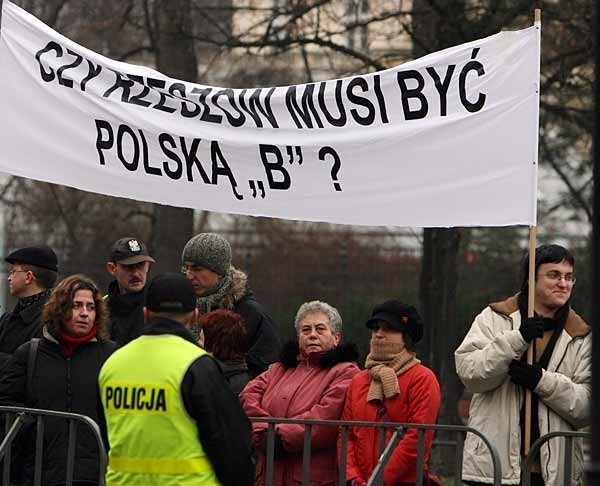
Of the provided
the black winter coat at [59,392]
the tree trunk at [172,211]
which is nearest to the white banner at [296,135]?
the black winter coat at [59,392]

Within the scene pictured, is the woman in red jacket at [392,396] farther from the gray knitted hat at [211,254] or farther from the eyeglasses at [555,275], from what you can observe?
A: the gray knitted hat at [211,254]

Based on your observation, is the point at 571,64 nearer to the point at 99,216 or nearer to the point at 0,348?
the point at 0,348

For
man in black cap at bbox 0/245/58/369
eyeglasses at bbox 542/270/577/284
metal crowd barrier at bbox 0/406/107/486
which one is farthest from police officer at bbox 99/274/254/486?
man in black cap at bbox 0/245/58/369

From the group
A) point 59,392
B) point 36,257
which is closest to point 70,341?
point 59,392

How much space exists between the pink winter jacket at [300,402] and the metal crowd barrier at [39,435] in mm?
861

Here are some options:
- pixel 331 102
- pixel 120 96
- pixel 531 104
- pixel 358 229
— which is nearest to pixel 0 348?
pixel 120 96

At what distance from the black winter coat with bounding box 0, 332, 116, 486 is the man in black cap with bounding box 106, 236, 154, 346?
831 mm

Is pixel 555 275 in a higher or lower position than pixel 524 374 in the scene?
higher

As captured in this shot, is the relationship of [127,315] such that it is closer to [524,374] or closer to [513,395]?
[513,395]

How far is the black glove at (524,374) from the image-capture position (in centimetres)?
798

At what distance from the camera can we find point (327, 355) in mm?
8578

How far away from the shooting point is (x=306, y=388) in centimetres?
855

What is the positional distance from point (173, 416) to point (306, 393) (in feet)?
6.46

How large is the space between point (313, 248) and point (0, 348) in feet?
48.8
